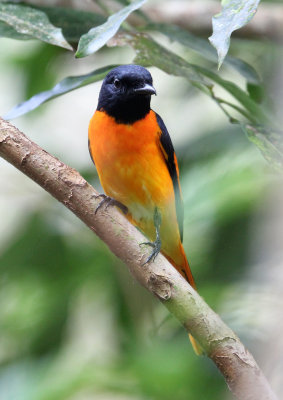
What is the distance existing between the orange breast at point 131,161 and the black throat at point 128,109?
0.09 ft

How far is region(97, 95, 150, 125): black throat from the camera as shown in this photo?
10.2ft

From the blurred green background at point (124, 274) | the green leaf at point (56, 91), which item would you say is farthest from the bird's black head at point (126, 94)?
the blurred green background at point (124, 274)

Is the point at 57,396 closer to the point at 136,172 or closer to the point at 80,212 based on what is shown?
the point at 80,212

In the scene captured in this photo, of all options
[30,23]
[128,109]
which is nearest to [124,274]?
[128,109]

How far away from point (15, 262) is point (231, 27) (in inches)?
82.8

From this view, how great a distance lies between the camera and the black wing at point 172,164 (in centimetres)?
319

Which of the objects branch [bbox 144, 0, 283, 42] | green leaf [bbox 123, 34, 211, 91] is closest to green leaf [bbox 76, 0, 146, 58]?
green leaf [bbox 123, 34, 211, 91]

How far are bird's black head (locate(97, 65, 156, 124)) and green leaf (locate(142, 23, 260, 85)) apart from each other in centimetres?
24

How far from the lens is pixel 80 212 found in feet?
7.07

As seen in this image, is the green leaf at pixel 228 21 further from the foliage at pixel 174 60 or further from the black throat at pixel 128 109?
the black throat at pixel 128 109

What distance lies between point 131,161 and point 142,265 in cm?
99

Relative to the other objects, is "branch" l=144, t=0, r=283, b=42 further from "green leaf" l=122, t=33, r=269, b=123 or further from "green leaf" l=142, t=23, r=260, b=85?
"green leaf" l=122, t=33, r=269, b=123

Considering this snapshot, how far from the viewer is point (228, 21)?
6.50ft

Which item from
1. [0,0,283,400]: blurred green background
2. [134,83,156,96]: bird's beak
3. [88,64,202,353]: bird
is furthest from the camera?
[88,64,202,353]: bird
